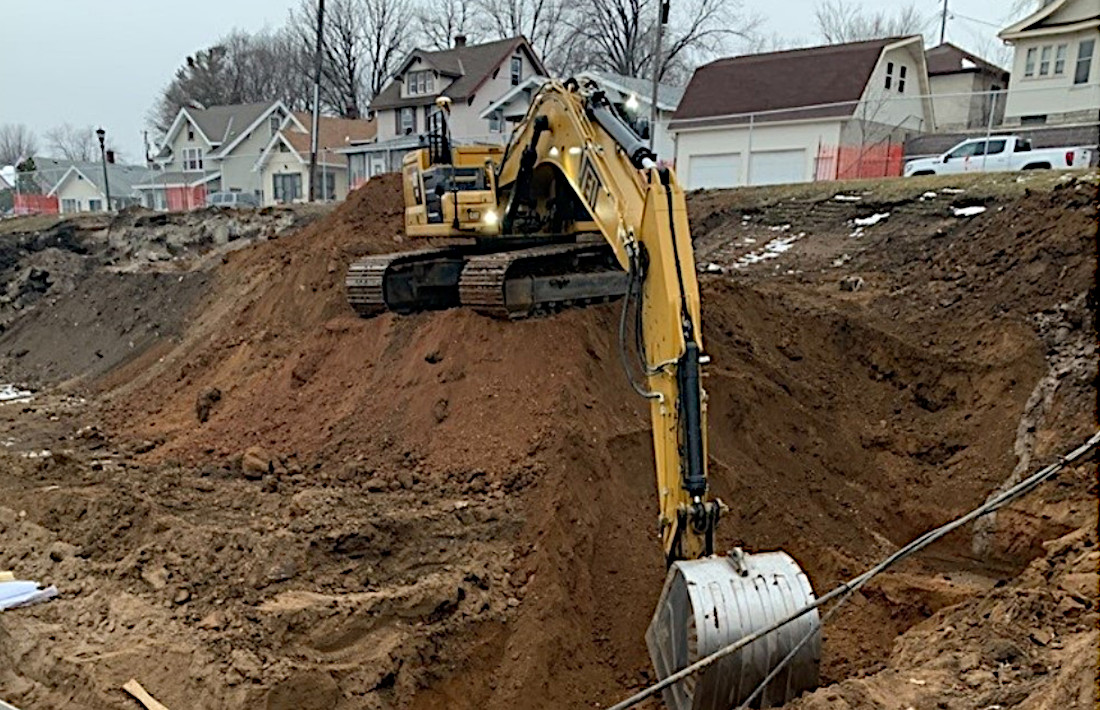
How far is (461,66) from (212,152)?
1546 centimetres

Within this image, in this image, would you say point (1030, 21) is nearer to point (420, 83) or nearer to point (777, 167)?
point (777, 167)

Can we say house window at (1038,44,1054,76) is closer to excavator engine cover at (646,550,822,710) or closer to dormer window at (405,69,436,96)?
dormer window at (405,69,436,96)

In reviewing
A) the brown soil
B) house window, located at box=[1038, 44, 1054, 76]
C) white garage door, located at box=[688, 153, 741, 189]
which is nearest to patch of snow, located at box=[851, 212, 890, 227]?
the brown soil

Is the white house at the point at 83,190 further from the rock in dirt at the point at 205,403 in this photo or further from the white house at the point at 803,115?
the rock in dirt at the point at 205,403

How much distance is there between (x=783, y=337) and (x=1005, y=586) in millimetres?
4717

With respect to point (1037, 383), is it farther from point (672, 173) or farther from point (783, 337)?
point (672, 173)

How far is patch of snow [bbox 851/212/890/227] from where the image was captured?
13477mm

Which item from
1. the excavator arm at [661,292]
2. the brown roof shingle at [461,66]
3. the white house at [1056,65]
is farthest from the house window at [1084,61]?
the excavator arm at [661,292]

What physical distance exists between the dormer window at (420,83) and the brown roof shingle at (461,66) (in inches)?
14.1

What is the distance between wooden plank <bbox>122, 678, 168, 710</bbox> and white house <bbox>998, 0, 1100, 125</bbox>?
30249mm

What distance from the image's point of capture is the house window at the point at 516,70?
39.6 metres

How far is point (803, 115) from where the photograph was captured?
2530 centimetres

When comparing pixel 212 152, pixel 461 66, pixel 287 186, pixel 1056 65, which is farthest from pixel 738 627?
pixel 212 152

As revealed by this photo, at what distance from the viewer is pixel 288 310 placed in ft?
33.6
